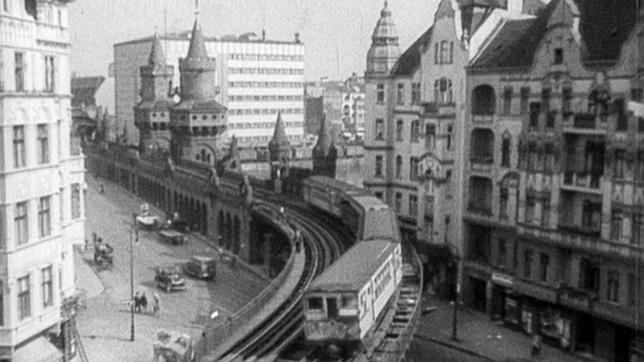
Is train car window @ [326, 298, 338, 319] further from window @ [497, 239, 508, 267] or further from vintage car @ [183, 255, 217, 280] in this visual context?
vintage car @ [183, 255, 217, 280]

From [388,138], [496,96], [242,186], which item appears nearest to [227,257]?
[242,186]

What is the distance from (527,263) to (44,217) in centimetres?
3257

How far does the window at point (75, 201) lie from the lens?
36500 millimetres

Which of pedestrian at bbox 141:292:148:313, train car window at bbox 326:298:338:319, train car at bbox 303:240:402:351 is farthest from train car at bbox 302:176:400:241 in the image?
pedestrian at bbox 141:292:148:313

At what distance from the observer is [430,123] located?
61.8m

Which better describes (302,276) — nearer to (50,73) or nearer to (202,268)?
(202,268)

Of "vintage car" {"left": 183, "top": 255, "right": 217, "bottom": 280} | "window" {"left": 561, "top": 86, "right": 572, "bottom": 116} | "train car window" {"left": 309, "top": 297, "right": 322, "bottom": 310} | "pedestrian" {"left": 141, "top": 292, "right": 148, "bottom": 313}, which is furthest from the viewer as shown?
"vintage car" {"left": 183, "top": 255, "right": 217, "bottom": 280}

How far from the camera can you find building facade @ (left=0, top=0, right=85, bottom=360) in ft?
95.5

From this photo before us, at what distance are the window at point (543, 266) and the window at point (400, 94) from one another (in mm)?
20680

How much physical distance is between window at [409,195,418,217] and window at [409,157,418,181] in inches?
60.0

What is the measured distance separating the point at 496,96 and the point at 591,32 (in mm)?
7856

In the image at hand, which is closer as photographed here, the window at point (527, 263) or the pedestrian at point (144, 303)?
the window at point (527, 263)

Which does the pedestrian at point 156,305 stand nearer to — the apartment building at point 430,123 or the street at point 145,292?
the street at point 145,292

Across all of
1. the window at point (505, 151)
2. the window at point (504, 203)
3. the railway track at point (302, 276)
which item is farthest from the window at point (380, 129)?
the window at point (504, 203)
